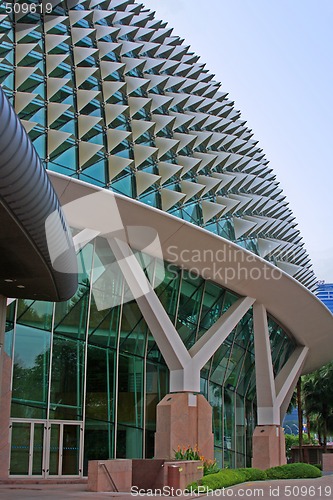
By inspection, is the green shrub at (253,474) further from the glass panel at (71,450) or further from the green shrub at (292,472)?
the glass panel at (71,450)

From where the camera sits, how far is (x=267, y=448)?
35.0 m

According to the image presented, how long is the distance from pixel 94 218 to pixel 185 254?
5531 mm

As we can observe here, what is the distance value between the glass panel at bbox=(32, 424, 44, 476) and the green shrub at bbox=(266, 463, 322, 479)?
32.6ft

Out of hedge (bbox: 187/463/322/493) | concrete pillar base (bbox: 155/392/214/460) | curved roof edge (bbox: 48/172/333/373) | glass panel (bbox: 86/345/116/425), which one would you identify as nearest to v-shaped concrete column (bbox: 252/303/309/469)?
curved roof edge (bbox: 48/172/333/373)

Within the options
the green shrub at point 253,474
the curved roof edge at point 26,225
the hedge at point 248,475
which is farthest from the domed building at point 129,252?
the curved roof edge at point 26,225

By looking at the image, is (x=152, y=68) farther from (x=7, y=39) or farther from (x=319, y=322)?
(x=319, y=322)

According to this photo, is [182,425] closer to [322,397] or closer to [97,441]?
[97,441]

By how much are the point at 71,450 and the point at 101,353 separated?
4158mm

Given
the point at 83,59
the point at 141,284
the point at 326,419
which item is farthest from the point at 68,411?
the point at 326,419

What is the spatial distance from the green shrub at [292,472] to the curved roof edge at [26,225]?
17196 millimetres

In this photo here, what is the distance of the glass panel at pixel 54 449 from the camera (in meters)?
25.6

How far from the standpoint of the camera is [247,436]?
137 ft

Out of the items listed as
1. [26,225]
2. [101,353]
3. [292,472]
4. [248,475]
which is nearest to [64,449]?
[101,353]

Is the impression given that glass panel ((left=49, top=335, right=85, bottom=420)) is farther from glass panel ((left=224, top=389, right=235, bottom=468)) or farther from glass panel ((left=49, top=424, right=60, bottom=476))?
glass panel ((left=224, top=389, right=235, bottom=468))
